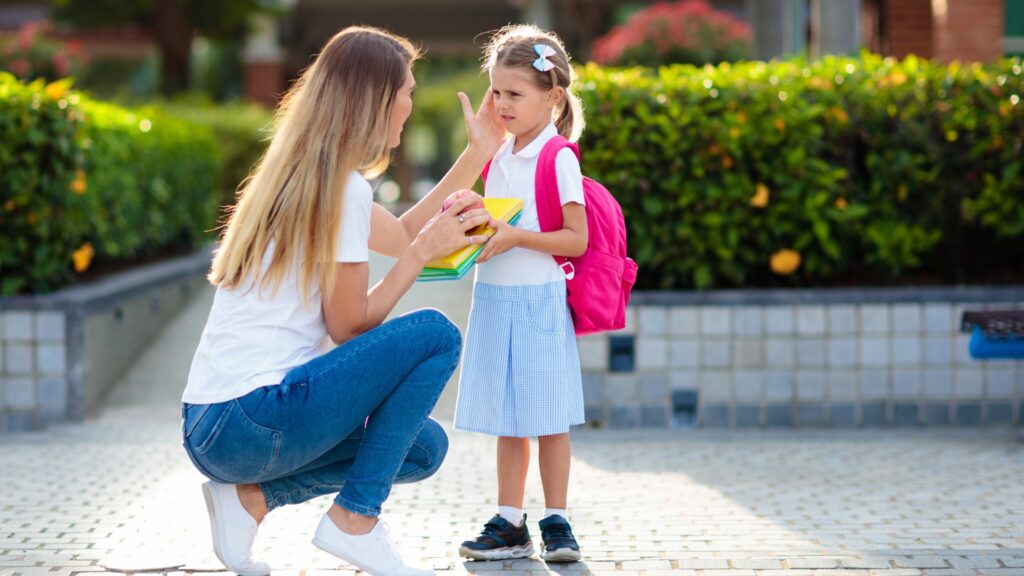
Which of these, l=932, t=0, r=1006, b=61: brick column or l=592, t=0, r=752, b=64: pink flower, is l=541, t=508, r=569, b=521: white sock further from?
l=592, t=0, r=752, b=64: pink flower

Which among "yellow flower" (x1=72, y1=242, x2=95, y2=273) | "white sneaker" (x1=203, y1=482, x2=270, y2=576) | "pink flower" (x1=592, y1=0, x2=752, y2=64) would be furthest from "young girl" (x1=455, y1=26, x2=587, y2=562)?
"pink flower" (x1=592, y1=0, x2=752, y2=64)

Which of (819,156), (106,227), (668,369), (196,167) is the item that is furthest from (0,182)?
(196,167)

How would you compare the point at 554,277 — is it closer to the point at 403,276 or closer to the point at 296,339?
the point at 403,276

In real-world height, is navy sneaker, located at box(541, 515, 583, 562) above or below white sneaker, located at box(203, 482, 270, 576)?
below

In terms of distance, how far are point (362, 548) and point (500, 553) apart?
577 millimetres

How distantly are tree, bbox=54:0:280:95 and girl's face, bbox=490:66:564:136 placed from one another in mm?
18568

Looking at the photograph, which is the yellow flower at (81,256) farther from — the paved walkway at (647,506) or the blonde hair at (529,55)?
the blonde hair at (529,55)

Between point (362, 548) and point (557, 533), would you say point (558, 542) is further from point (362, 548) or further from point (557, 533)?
point (362, 548)

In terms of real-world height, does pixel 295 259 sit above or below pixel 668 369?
above

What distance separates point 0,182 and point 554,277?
3367 millimetres

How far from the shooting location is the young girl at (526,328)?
3.73 metres

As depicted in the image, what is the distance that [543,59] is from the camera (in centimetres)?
370

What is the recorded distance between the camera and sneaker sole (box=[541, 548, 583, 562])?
3710 millimetres

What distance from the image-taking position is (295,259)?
10.8 ft
